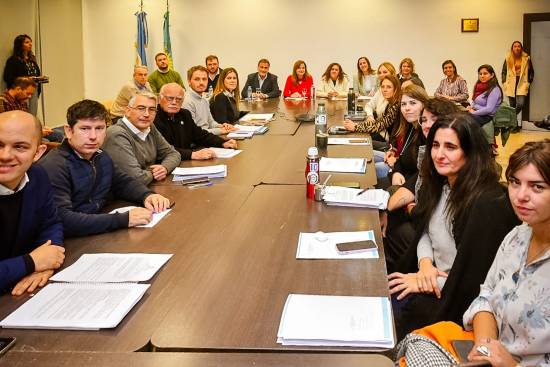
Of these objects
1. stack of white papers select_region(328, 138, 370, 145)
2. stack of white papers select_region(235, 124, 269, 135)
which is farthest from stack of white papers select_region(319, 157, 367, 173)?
stack of white papers select_region(235, 124, 269, 135)

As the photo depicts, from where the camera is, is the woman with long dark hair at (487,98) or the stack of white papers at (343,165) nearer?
the stack of white papers at (343,165)

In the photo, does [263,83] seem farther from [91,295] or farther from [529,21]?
[91,295]

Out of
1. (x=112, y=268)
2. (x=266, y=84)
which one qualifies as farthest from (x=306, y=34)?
(x=112, y=268)

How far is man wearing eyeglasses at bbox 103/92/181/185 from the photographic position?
304 centimetres

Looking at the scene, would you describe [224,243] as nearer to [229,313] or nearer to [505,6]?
[229,313]

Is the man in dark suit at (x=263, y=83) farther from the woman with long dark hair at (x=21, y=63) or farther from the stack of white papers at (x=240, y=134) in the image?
the stack of white papers at (x=240, y=134)

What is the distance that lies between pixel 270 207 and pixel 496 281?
112 centimetres

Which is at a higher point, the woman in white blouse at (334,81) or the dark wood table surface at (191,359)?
A: the woman in white blouse at (334,81)

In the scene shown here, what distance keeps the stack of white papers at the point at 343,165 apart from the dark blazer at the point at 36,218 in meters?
1.61

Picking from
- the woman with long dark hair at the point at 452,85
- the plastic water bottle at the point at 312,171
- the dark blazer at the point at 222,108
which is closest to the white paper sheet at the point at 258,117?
the dark blazer at the point at 222,108

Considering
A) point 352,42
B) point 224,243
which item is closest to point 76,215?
point 224,243

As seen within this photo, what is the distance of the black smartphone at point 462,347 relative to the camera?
5.00 feet

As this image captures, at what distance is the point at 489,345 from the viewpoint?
4.89ft

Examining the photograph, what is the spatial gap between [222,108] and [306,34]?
494cm
